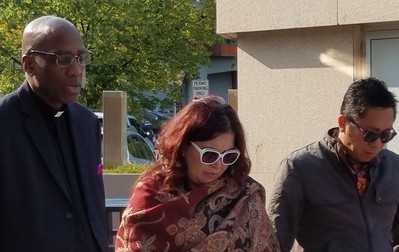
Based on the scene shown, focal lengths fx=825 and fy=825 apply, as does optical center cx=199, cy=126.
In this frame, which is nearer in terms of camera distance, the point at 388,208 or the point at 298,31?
the point at 388,208

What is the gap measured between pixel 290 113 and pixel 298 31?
0.79 m

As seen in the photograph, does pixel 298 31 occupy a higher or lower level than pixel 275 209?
higher

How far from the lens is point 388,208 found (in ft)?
12.2

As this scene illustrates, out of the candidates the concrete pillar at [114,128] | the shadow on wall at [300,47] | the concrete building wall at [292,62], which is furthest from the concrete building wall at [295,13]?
the concrete pillar at [114,128]

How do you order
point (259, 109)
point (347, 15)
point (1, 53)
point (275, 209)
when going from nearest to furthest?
point (275, 209)
point (347, 15)
point (259, 109)
point (1, 53)

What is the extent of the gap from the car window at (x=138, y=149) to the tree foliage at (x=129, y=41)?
2.74 m

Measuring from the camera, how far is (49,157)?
10.1 feet

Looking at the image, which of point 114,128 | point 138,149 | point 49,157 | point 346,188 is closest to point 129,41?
point 138,149

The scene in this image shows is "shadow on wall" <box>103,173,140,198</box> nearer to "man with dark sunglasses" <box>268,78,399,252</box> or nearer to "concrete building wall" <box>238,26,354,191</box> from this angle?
"concrete building wall" <box>238,26,354,191</box>

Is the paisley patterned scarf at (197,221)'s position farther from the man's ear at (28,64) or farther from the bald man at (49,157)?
the man's ear at (28,64)

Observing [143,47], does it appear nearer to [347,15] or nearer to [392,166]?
[347,15]

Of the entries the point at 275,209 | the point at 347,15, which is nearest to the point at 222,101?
the point at 275,209

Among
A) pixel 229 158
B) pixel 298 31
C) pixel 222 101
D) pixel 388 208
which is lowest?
pixel 388 208

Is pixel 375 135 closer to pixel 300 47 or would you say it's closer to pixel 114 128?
pixel 300 47
